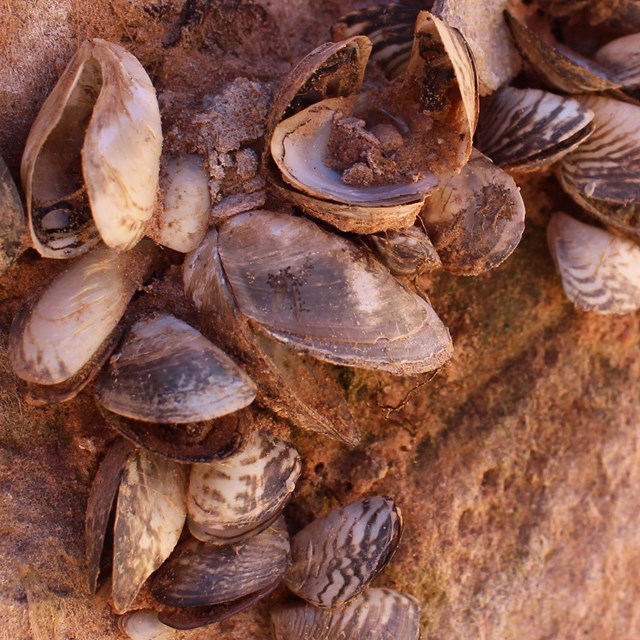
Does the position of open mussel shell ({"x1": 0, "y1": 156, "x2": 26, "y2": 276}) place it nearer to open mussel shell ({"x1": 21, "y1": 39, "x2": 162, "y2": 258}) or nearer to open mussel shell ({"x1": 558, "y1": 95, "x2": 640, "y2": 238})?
open mussel shell ({"x1": 21, "y1": 39, "x2": 162, "y2": 258})

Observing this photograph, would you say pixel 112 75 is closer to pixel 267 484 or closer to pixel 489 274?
pixel 267 484

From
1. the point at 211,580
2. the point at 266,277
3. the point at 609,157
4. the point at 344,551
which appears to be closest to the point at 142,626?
the point at 211,580

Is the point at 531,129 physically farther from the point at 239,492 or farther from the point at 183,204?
the point at 239,492

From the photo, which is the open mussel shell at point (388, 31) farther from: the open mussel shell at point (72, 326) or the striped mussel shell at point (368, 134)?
the open mussel shell at point (72, 326)

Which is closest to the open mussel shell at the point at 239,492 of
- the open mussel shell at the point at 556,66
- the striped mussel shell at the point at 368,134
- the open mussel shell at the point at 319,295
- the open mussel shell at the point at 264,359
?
the open mussel shell at the point at 264,359

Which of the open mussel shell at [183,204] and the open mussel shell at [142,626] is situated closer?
the open mussel shell at [183,204]

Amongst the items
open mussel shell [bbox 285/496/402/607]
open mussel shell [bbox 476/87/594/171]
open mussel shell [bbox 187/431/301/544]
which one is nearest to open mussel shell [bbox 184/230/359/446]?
open mussel shell [bbox 187/431/301/544]
